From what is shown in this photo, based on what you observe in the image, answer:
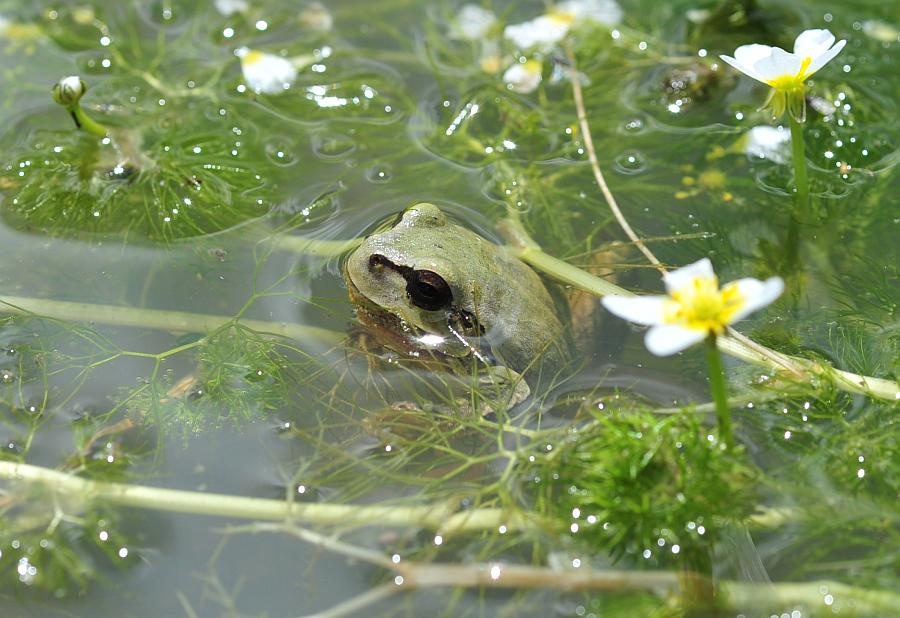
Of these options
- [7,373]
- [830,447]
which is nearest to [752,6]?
[830,447]

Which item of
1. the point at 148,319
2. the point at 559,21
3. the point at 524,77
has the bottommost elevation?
the point at 148,319

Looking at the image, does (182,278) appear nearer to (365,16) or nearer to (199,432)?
(199,432)

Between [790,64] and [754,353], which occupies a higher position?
[790,64]

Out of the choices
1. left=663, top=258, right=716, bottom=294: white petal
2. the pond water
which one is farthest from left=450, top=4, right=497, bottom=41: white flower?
left=663, top=258, right=716, bottom=294: white petal

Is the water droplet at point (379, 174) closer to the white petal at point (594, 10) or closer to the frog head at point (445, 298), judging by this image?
the frog head at point (445, 298)

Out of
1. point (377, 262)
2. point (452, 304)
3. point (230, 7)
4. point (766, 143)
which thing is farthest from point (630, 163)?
point (230, 7)

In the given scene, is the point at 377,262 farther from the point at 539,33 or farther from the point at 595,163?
the point at 539,33

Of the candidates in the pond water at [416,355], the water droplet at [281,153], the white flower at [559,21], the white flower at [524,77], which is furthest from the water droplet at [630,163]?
the water droplet at [281,153]
